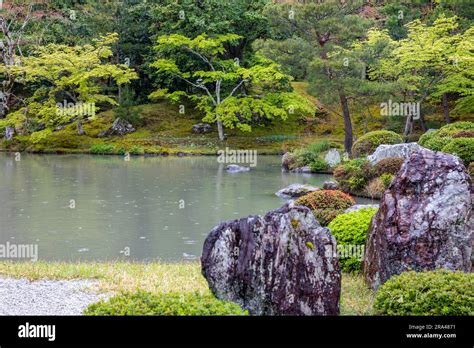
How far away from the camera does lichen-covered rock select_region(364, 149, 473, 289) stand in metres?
7.09

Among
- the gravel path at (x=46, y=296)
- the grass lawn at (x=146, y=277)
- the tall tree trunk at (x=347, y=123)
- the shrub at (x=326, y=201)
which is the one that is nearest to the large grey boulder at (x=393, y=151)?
the shrub at (x=326, y=201)

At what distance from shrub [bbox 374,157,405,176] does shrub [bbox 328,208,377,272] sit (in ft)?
34.0

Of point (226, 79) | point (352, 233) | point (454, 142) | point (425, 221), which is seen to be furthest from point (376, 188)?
point (226, 79)

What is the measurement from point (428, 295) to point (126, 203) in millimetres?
12893

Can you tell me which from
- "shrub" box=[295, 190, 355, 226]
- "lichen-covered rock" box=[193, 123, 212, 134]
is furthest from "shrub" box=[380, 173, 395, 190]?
"lichen-covered rock" box=[193, 123, 212, 134]

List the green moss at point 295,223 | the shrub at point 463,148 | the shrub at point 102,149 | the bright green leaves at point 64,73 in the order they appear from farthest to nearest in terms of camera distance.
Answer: the bright green leaves at point 64,73 → the shrub at point 102,149 → the shrub at point 463,148 → the green moss at point 295,223

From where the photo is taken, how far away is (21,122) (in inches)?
1443

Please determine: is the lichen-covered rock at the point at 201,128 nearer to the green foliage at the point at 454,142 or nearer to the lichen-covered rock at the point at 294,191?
the green foliage at the point at 454,142

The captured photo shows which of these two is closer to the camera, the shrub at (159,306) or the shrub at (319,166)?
the shrub at (159,306)

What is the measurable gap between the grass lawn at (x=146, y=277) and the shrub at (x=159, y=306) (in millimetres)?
1711

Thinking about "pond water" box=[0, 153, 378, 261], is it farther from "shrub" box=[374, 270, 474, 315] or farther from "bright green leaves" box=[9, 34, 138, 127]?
"bright green leaves" box=[9, 34, 138, 127]

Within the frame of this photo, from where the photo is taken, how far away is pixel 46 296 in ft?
23.9

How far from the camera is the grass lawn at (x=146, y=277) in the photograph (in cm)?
735
